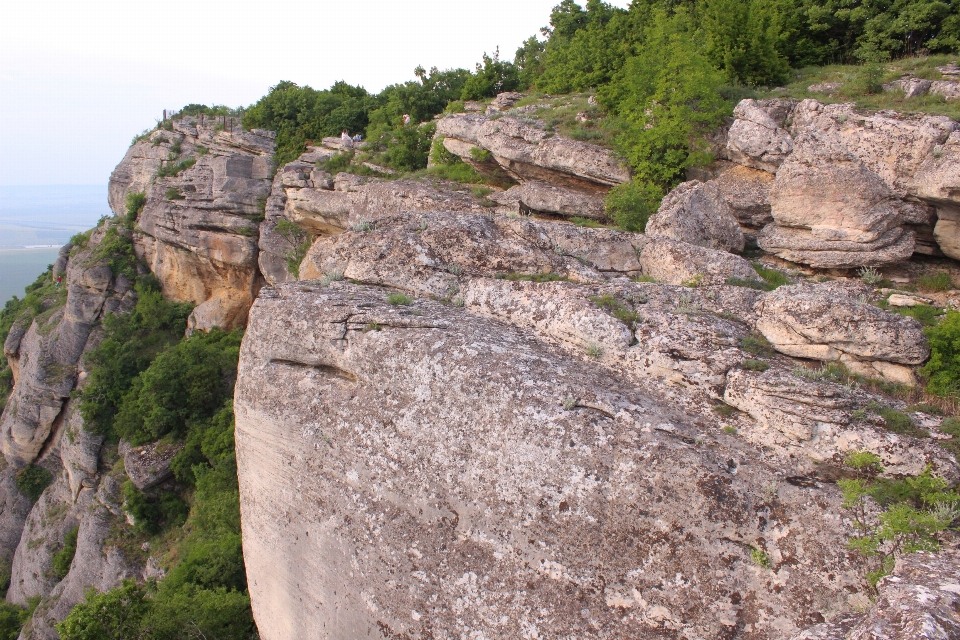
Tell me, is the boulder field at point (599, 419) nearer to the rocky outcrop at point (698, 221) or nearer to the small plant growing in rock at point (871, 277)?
the rocky outcrop at point (698, 221)

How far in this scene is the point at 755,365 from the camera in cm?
740

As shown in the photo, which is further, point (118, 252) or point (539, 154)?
point (118, 252)

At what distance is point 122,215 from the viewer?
3541cm

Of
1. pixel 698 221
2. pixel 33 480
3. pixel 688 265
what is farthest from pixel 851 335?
pixel 33 480

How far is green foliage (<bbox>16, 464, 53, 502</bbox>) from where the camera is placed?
28.1 m

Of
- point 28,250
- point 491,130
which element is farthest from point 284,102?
point 28,250

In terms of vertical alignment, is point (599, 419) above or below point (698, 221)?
below

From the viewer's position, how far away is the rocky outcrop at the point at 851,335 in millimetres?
7688

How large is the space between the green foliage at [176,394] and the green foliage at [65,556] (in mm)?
4769

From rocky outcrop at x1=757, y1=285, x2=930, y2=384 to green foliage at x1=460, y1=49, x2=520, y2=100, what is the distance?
86.7 ft

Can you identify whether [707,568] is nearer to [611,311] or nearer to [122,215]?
[611,311]

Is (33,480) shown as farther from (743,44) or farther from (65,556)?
(743,44)

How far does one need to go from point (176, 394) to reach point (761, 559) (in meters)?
24.2

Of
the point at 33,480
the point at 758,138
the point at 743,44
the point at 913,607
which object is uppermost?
the point at 743,44
